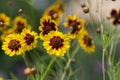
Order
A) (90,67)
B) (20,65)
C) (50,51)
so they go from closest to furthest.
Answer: (50,51) < (90,67) < (20,65)

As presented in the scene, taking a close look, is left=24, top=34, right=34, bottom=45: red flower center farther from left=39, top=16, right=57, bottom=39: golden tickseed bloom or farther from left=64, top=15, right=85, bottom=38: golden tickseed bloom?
left=64, top=15, right=85, bottom=38: golden tickseed bloom

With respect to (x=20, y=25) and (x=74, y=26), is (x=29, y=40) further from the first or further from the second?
(x=20, y=25)

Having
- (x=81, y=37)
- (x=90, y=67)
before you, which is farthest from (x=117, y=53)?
(x=81, y=37)

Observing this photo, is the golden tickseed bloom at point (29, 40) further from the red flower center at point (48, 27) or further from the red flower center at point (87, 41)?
the red flower center at point (87, 41)

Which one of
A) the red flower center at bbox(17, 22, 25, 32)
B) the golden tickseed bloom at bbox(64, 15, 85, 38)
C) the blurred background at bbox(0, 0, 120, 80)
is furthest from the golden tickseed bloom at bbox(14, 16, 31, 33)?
the blurred background at bbox(0, 0, 120, 80)

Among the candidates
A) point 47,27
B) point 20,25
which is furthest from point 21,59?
point 47,27

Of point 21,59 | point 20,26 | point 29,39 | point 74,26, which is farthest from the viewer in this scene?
point 21,59

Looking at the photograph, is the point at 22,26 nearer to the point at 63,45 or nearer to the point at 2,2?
the point at 63,45
